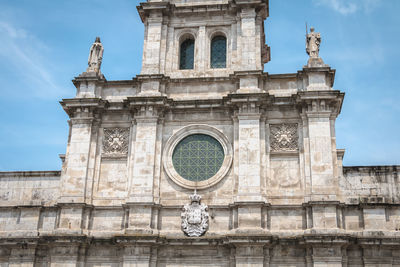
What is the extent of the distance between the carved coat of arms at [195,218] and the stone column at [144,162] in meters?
1.45

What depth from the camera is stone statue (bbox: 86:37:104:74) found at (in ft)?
81.3

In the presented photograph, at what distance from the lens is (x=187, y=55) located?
A: 84.9 ft

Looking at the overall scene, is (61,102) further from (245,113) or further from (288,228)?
(288,228)

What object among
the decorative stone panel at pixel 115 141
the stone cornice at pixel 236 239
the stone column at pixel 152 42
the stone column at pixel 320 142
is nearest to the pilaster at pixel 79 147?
the decorative stone panel at pixel 115 141

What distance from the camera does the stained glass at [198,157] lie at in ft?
73.4

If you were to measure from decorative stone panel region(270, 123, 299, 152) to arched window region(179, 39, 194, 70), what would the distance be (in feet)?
19.0

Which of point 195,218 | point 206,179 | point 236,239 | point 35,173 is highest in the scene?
point 35,173

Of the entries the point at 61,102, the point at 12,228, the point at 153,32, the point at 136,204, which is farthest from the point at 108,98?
the point at 12,228

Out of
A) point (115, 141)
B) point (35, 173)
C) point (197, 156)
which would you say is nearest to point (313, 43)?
point (197, 156)

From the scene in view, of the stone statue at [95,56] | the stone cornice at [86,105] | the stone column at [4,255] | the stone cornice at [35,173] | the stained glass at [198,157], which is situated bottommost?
the stone column at [4,255]

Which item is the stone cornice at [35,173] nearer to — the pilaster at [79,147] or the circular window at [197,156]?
the pilaster at [79,147]

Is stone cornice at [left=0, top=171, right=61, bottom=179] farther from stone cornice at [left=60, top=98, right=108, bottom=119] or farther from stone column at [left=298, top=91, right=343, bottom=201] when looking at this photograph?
stone column at [left=298, top=91, right=343, bottom=201]

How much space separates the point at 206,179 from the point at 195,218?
78.6 inches

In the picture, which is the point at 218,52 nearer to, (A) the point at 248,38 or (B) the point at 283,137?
(A) the point at 248,38
